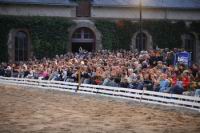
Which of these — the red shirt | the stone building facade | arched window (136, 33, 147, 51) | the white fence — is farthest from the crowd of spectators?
arched window (136, 33, 147, 51)

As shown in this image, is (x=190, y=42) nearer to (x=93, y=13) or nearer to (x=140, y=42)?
(x=140, y=42)

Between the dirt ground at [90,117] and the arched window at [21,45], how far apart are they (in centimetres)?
1852

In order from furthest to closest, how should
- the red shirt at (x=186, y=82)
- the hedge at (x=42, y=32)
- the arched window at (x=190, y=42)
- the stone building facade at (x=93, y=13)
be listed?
1. the arched window at (x=190, y=42)
2. the stone building facade at (x=93, y=13)
3. the hedge at (x=42, y=32)
4. the red shirt at (x=186, y=82)

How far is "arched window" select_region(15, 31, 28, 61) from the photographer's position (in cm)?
3919

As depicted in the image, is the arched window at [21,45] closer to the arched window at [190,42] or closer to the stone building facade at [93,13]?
the stone building facade at [93,13]

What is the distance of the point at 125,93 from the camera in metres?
20.6

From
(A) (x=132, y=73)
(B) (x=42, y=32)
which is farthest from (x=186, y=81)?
(B) (x=42, y=32)

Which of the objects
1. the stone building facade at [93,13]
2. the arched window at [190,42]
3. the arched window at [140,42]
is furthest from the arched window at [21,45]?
the arched window at [190,42]

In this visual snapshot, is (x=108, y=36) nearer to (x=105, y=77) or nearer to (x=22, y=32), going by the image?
(x=22, y=32)

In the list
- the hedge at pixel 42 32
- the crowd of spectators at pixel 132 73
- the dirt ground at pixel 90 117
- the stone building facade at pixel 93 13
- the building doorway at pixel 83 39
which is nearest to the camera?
the dirt ground at pixel 90 117

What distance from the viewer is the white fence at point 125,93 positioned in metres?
17.0

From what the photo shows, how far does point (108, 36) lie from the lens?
40531mm

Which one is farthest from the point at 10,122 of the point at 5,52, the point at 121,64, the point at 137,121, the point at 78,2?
the point at 78,2

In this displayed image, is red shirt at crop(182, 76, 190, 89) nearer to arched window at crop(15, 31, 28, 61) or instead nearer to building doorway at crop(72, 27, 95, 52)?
building doorway at crop(72, 27, 95, 52)
